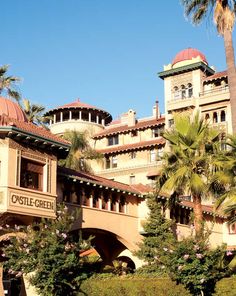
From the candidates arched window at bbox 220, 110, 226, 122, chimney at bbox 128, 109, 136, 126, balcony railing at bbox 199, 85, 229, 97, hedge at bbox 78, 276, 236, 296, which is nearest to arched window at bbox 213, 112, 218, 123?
arched window at bbox 220, 110, 226, 122

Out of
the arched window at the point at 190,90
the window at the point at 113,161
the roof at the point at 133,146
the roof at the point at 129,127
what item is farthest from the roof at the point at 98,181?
the window at the point at 113,161

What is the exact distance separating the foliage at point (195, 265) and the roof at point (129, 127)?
134ft

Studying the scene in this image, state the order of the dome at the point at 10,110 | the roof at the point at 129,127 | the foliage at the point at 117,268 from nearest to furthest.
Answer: the dome at the point at 10,110, the foliage at the point at 117,268, the roof at the point at 129,127

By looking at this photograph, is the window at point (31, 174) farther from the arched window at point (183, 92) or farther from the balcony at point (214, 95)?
the arched window at point (183, 92)

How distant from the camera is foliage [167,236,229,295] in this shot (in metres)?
24.3

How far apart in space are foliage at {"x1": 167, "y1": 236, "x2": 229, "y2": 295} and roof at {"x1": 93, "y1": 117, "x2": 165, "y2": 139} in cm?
4075

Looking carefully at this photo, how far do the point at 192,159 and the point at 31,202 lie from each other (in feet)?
28.1

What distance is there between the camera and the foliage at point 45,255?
81.1ft

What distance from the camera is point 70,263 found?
2509cm

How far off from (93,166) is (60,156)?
4103 centimetres

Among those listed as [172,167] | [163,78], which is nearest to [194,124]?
[172,167]

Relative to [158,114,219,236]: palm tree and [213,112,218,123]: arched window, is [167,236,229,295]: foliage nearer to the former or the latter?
[158,114,219,236]: palm tree

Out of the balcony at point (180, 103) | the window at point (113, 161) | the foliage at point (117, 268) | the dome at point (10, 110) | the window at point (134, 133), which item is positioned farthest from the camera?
the window at point (113, 161)

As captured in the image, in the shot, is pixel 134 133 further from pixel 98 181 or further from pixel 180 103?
pixel 98 181
